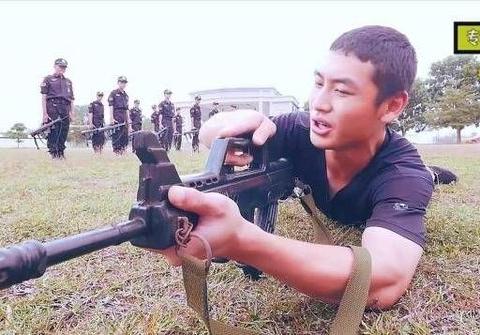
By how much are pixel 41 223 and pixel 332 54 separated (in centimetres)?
196

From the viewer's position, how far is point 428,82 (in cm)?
4128

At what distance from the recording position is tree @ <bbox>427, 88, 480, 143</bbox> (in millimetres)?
34031

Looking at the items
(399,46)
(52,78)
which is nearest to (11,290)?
(399,46)

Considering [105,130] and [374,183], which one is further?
[105,130]

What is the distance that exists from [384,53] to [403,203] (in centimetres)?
56

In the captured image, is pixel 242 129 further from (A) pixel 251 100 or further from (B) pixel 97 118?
(A) pixel 251 100

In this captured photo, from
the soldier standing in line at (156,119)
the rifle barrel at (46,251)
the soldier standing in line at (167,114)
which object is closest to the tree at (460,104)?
the soldier standing in line at (156,119)

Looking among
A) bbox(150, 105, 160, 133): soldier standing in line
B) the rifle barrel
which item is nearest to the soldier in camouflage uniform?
bbox(150, 105, 160, 133): soldier standing in line

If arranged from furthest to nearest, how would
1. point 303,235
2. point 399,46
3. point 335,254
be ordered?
point 303,235, point 399,46, point 335,254

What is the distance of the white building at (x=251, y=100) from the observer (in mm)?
39406

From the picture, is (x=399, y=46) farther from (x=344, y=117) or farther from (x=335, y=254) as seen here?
(x=335, y=254)

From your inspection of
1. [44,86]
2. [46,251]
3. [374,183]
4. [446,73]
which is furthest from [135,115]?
[446,73]

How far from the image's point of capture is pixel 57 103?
9.48 meters

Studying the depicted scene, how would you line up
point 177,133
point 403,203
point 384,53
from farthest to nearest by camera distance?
point 177,133 → point 384,53 → point 403,203
